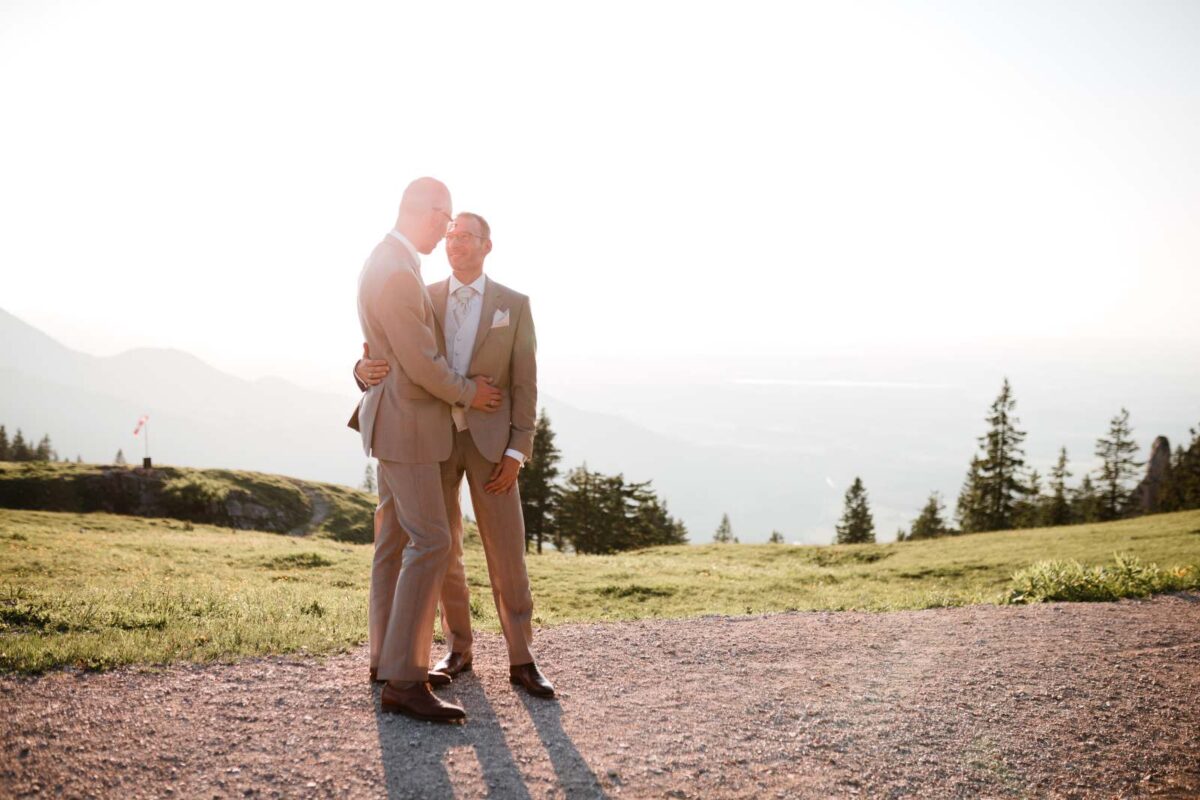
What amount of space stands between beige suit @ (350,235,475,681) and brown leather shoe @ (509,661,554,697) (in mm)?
971

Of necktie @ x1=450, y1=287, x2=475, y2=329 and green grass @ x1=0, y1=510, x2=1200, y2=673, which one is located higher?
necktie @ x1=450, y1=287, x2=475, y2=329

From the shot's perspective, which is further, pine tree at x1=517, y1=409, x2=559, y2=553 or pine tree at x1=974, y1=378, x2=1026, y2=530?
pine tree at x1=974, y1=378, x2=1026, y2=530

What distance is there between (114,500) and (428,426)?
38310 mm

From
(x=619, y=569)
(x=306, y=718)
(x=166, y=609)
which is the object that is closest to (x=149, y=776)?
(x=306, y=718)

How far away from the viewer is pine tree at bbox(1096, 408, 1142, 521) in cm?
6412

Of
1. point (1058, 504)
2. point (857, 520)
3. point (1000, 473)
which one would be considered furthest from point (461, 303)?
→ point (1058, 504)

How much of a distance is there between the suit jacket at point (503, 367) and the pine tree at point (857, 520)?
6296 centimetres

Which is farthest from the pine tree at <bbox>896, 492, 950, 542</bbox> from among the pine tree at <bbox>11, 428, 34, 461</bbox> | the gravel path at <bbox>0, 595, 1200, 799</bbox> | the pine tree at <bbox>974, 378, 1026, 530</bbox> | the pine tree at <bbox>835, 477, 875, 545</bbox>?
the pine tree at <bbox>11, 428, 34, 461</bbox>

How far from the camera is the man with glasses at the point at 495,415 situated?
5883mm

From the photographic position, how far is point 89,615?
7500 millimetres

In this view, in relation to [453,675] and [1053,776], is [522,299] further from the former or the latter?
[1053,776]

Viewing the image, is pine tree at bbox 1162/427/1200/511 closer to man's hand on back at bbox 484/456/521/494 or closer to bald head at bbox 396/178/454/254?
man's hand on back at bbox 484/456/521/494

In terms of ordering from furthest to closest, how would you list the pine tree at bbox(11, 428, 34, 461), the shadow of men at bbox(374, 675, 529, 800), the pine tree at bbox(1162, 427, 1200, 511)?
the pine tree at bbox(11, 428, 34, 461) → the pine tree at bbox(1162, 427, 1200, 511) → the shadow of men at bbox(374, 675, 529, 800)

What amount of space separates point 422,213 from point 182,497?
36.8m
